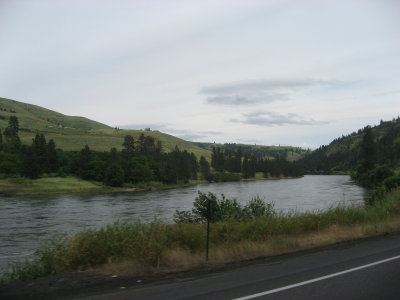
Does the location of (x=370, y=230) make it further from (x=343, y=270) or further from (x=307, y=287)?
(x=307, y=287)

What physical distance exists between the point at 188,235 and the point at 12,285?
16.1 feet

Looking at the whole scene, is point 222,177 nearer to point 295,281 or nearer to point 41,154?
point 41,154

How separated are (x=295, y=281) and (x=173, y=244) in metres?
3.95

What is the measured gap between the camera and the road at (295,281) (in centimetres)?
711

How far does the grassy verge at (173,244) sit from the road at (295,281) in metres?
0.98

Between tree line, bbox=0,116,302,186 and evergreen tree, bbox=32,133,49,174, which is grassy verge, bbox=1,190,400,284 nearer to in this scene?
tree line, bbox=0,116,302,186

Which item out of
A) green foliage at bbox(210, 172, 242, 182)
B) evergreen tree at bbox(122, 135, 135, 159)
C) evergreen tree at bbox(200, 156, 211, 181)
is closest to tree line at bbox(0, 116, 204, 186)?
evergreen tree at bbox(122, 135, 135, 159)

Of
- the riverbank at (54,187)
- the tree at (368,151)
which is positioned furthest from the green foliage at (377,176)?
the riverbank at (54,187)

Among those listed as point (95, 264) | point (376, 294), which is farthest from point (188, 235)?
point (376, 294)

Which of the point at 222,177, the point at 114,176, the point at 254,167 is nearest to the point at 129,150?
the point at 222,177

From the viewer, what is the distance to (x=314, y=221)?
46.7 feet

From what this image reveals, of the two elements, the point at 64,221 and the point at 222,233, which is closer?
the point at 222,233

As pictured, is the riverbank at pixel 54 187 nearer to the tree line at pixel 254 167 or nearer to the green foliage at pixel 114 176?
the green foliage at pixel 114 176

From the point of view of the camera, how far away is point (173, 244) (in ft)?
35.5
